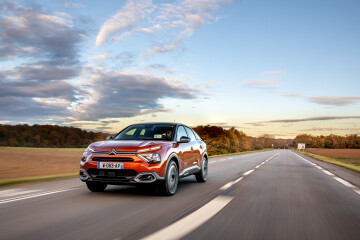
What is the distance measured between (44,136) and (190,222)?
87063 millimetres

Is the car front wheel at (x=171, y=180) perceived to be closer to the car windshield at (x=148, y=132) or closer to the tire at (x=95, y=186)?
the car windshield at (x=148, y=132)

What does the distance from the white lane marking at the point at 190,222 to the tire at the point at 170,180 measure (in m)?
1.13

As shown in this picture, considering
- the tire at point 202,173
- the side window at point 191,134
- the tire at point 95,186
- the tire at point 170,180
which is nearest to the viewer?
the tire at point 170,180

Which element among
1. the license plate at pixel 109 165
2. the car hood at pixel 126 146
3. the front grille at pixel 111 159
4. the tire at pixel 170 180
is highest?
the car hood at pixel 126 146

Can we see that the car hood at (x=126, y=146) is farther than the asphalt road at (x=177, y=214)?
Yes

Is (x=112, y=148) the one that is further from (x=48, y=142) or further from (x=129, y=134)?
(x=48, y=142)

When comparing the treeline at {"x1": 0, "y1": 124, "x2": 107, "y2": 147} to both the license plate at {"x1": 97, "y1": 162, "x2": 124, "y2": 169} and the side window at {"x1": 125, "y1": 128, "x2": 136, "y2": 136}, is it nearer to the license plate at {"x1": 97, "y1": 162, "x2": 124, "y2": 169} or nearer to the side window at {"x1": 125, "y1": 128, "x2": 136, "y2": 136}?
the side window at {"x1": 125, "y1": 128, "x2": 136, "y2": 136}

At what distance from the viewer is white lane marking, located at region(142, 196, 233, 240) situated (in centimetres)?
387

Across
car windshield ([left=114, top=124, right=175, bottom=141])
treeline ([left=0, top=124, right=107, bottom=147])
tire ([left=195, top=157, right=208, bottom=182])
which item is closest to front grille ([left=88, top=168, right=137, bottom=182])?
car windshield ([left=114, top=124, right=175, bottom=141])

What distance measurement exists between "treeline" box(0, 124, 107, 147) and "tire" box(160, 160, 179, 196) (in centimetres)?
6526

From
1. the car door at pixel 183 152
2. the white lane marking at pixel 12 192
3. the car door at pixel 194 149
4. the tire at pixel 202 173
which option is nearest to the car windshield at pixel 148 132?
the car door at pixel 183 152

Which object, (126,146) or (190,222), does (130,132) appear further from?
(190,222)

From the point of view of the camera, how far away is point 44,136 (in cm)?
8419

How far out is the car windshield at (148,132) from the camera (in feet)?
27.2
